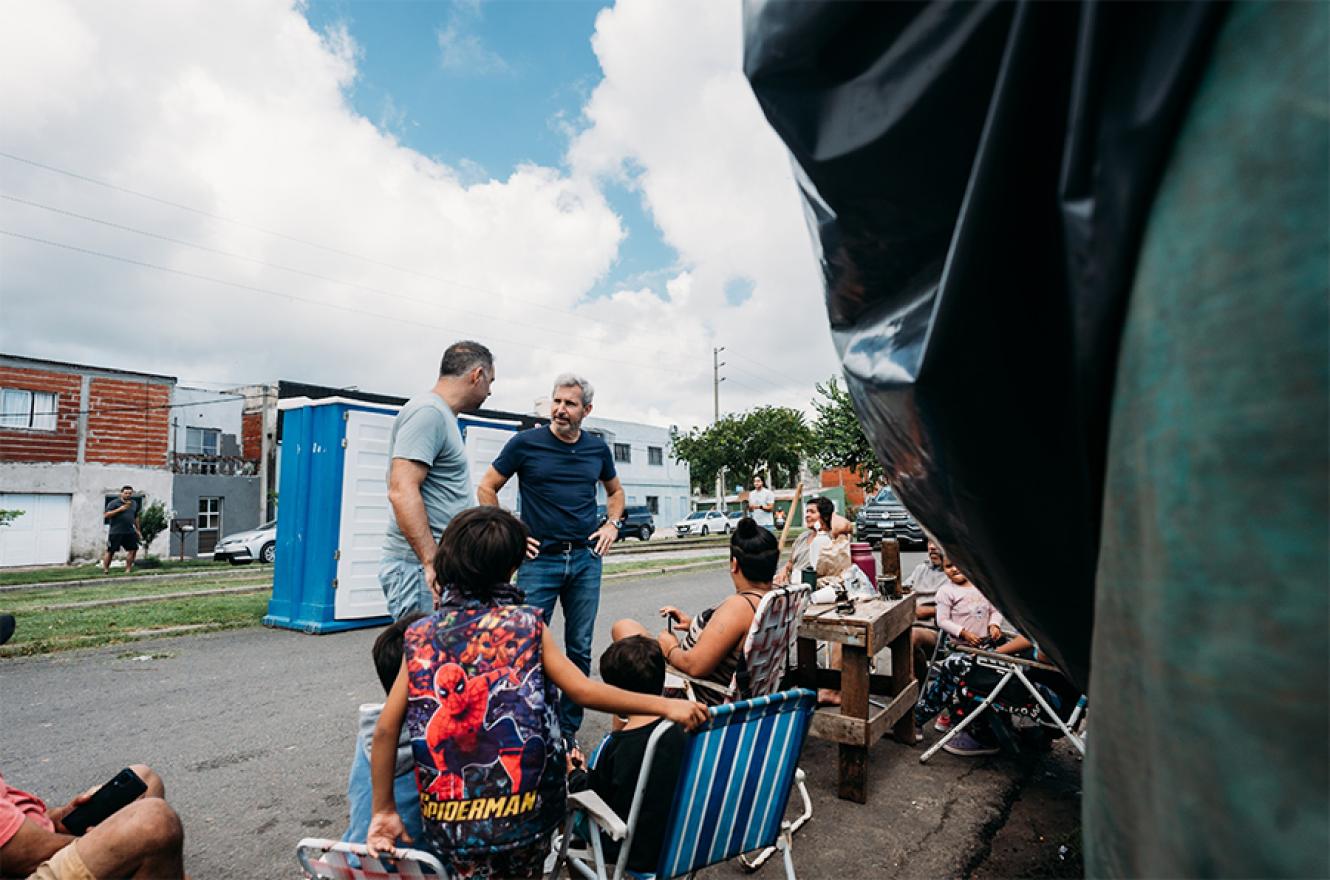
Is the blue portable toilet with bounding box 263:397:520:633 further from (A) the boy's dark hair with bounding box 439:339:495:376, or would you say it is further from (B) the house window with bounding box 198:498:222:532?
(B) the house window with bounding box 198:498:222:532

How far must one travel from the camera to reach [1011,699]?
3.73 meters

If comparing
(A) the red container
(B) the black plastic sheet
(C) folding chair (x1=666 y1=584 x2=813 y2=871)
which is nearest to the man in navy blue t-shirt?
(C) folding chair (x1=666 y1=584 x2=813 y2=871)

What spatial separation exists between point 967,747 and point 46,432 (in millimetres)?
29289

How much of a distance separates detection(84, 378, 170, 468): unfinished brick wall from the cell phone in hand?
27909 millimetres

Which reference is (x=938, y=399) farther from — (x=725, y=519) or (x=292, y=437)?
(x=725, y=519)

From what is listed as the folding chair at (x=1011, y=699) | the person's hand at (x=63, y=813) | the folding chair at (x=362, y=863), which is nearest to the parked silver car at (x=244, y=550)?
the person's hand at (x=63, y=813)

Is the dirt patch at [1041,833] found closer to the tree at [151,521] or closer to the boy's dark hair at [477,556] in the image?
the boy's dark hair at [477,556]

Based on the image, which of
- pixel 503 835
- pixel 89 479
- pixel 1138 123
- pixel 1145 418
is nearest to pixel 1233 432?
pixel 1145 418

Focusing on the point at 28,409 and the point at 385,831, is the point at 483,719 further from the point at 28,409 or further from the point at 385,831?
the point at 28,409

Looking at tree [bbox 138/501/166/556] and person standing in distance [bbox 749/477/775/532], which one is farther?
tree [bbox 138/501/166/556]

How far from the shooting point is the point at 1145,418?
1.90ft

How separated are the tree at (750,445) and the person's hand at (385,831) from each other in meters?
44.8

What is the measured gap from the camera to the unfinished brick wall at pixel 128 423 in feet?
79.9

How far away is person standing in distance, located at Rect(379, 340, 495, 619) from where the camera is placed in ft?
10.4
